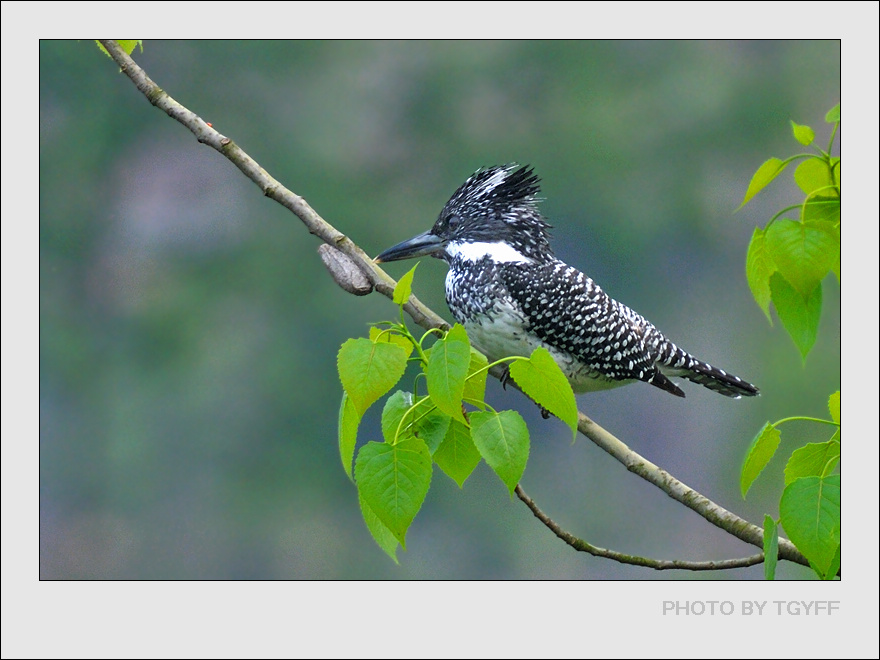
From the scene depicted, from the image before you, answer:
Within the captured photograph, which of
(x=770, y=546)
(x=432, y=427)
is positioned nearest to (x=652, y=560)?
(x=770, y=546)

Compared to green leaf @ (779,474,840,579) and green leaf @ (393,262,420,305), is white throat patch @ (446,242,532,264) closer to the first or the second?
green leaf @ (393,262,420,305)

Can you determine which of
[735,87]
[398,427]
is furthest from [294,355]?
[398,427]

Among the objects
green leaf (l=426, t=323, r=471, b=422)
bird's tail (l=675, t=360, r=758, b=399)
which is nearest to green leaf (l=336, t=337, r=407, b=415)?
green leaf (l=426, t=323, r=471, b=422)

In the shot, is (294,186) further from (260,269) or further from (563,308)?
(563,308)

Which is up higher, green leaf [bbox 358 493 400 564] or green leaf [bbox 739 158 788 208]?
green leaf [bbox 739 158 788 208]

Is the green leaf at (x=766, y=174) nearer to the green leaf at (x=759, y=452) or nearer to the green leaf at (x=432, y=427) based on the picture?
the green leaf at (x=759, y=452)

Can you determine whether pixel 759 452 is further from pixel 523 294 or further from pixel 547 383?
pixel 523 294

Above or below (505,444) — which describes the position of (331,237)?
above
